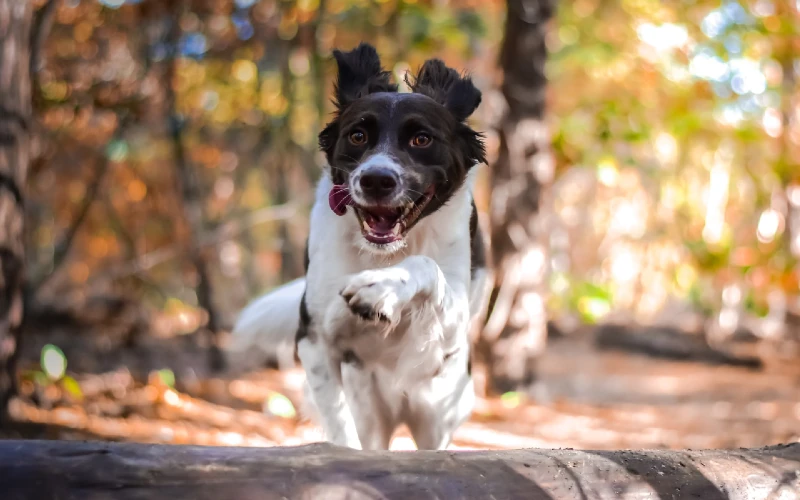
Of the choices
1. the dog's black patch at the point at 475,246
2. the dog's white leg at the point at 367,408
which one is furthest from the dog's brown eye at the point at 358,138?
the dog's white leg at the point at 367,408

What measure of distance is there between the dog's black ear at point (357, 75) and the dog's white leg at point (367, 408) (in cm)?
127

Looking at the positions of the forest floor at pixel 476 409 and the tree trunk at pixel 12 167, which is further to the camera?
the forest floor at pixel 476 409

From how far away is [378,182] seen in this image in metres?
3.24

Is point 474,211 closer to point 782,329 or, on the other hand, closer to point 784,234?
point 784,234

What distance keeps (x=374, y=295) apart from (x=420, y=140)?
952 mm

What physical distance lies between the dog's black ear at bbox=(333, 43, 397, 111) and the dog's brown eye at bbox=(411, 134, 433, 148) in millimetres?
526

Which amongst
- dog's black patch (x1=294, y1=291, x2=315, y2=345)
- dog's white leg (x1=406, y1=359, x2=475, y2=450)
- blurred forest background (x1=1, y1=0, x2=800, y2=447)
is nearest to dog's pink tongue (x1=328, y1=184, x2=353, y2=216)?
dog's black patch (x1=294, y1=291, x2=315, y2=345)

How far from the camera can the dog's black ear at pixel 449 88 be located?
156 inches

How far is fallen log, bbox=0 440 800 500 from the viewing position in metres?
1.98

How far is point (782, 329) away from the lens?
14.1 meters

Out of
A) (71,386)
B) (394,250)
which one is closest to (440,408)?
(394,250)

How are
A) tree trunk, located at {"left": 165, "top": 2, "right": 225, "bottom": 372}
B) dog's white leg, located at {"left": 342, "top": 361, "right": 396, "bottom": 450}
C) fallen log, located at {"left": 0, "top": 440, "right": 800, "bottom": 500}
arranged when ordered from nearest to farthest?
fallen log, located at {"left": 0, "top": 440, "right": 800, "bottom": 500} < dog's white leg, located at {"left": 342, "top": 361, "right": 396, "bottom": 450} < tree trunk, located at {"left": 165, "top": 2, "right": 225, "bottom": 372}

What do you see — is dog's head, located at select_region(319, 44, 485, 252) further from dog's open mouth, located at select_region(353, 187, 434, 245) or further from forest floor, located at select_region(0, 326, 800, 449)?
forest floor, located at select_region(0, 326, 800, 449)

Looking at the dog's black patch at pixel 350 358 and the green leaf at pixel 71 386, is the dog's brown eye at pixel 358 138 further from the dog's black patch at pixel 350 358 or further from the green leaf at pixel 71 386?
the green leaf at pixel 71 386
